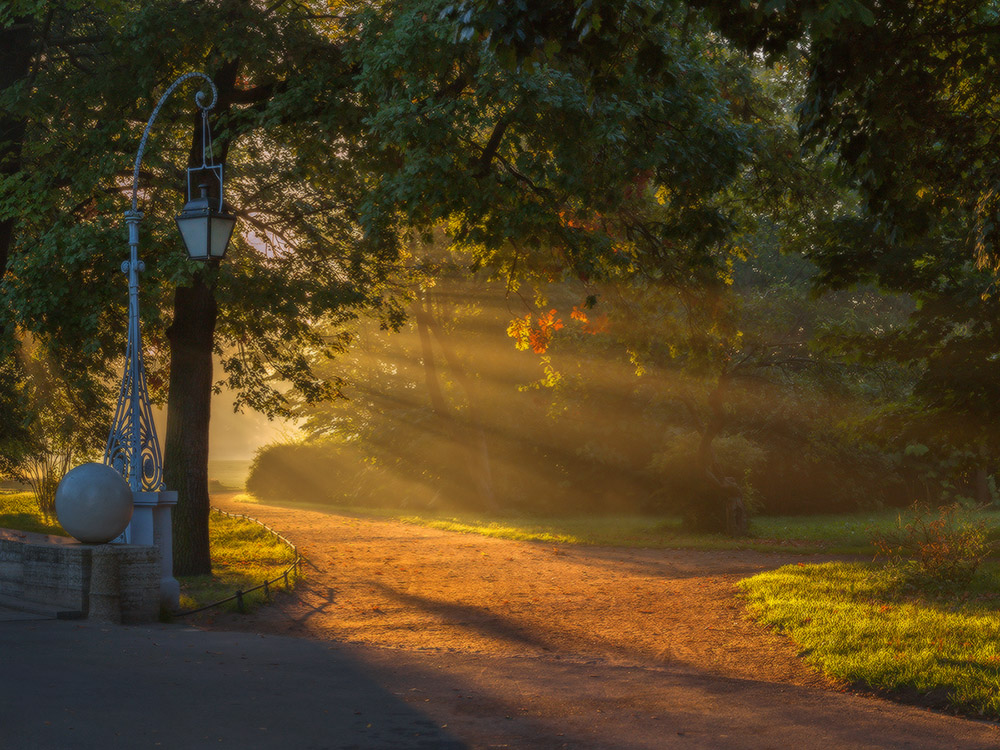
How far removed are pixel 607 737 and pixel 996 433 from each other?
11.8m

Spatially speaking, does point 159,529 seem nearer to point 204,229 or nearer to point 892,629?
point 204,229

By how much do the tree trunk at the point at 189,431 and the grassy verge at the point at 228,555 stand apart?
0.61 m

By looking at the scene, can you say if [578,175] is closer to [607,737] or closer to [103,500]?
[103,500]

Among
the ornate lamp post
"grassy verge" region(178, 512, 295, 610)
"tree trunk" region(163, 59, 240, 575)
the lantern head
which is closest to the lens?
the ornate lamp post

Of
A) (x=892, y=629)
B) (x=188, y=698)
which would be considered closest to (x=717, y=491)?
(x=892, y=629)

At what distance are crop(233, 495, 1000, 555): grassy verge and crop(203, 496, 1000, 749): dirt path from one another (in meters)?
1.91

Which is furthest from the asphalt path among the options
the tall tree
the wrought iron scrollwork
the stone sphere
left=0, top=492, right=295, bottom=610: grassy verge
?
the tall tree

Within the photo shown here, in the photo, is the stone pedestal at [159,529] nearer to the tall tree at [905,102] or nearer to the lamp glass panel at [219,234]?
the lamp glass panel at [219,234]

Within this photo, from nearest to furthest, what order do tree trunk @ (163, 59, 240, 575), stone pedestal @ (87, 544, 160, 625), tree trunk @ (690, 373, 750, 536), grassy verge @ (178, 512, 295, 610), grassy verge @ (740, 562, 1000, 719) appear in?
grassy verge @ (740, 562, 1000, 719) < stone pedestal @ (87, 544, 160, 625) < grassy verge @ (178, 512, 295, 610) < tree trunk @ (163, 59, 240, 575) < tree trunk @ (690, 373, 750, 536)

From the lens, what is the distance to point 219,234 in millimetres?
11703

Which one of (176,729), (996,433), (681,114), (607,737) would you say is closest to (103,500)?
(176,729)

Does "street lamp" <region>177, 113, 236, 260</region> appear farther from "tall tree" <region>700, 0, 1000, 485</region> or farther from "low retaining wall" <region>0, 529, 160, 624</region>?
"tall tree" <region>700, 0, 1000, 485</region>

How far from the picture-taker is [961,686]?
24.7ft

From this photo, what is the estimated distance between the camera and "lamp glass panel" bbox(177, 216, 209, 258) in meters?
11.6
